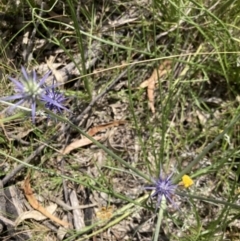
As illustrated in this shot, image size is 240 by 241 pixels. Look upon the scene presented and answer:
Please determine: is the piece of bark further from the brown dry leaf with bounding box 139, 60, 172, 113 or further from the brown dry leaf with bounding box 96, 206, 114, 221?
the brown dry leaf with bounding box 139, 60, 172, 113

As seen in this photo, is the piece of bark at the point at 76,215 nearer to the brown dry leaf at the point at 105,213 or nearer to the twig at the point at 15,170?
the brown dry leaf at the point at 105,213

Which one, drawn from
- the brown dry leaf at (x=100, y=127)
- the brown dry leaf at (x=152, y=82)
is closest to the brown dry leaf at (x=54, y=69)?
the brown dry leaf at (x=100, y=127)

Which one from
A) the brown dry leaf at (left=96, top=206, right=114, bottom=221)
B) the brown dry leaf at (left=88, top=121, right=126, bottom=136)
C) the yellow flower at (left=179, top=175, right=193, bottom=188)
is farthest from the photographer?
the brown dry leaf at (left=88, top=121, right=126, bottom=136)

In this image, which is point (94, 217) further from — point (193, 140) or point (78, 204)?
point (193, 140)

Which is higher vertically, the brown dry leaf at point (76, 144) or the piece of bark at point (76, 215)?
the brown dry leaf at point (76, 144)

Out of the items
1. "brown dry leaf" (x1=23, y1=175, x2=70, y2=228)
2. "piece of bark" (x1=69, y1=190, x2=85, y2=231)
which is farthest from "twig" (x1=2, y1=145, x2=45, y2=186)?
"piece of bark" (x1=69, y1=190, x2=85, y2=231)

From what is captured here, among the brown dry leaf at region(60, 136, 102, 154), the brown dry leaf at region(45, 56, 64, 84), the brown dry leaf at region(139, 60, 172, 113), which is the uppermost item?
the brown dry leaf at region(45, 56, 64, 84)

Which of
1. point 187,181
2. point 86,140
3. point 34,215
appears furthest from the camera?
point 86,140

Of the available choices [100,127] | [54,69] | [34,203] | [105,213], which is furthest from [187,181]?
[54,69]

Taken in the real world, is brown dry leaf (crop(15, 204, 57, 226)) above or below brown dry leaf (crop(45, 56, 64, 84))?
below

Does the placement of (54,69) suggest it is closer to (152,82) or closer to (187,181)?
(152,82)
